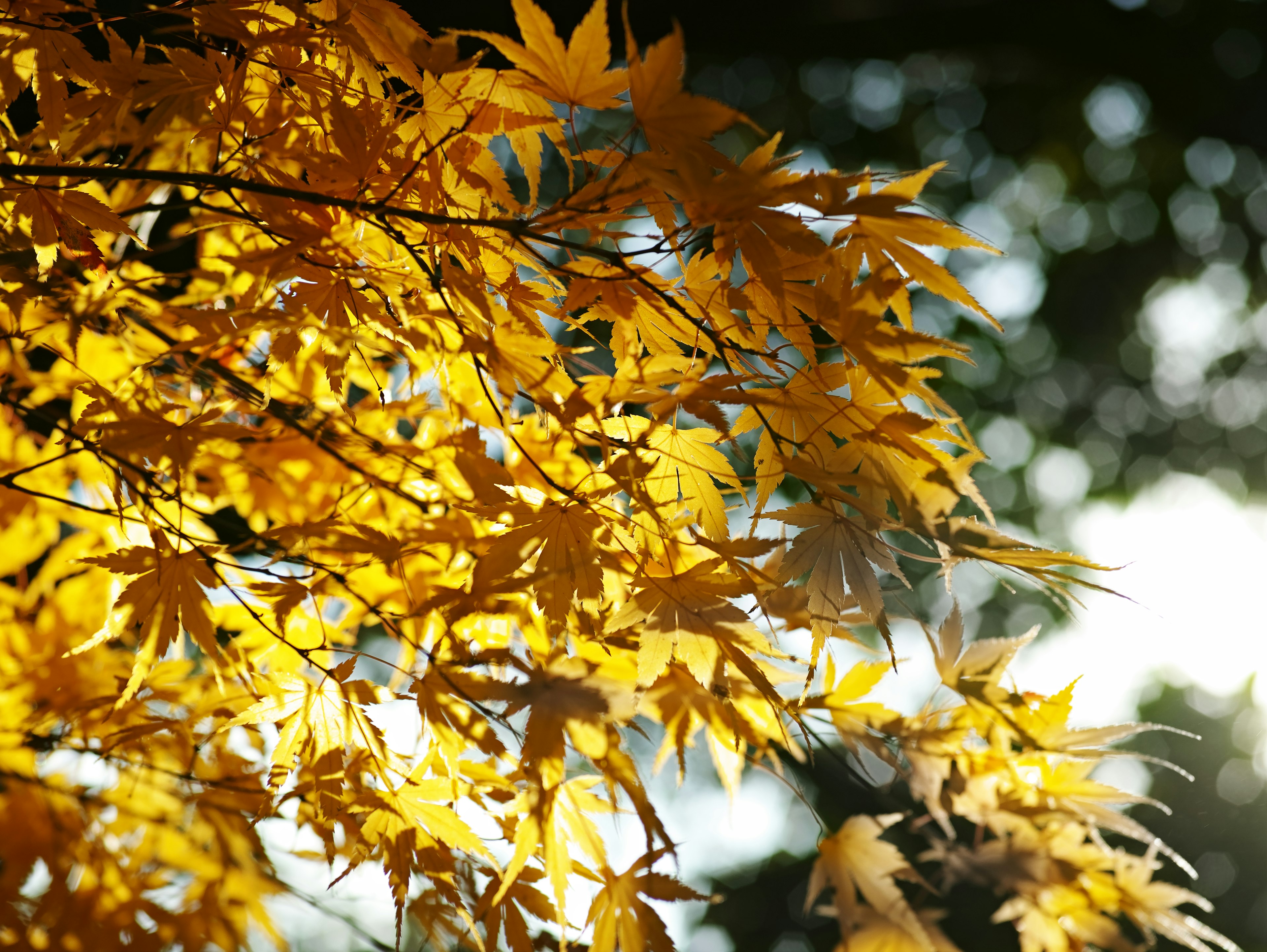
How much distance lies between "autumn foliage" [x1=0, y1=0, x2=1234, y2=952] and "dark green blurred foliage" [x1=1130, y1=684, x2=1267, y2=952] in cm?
646

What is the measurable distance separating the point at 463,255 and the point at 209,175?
0.82 ft

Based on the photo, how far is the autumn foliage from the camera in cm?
62

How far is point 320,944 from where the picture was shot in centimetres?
557

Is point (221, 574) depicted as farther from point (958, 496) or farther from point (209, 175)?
point (958, 496)

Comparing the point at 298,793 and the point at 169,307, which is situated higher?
the point at 169,307

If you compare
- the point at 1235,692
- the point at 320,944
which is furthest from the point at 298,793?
the point at 1235,692

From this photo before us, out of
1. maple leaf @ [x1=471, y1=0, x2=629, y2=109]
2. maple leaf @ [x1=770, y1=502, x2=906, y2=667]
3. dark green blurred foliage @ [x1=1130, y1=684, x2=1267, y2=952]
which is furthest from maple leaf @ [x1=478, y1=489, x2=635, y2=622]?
dark green blurred foliage @ [x1=1130, y1=684, x2=1267, y2=952]

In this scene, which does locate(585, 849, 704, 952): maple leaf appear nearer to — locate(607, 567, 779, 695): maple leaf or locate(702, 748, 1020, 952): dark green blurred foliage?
locate(607, 567, 779, 695): maple leaf

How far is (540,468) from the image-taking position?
855mm

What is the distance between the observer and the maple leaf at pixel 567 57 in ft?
1.93

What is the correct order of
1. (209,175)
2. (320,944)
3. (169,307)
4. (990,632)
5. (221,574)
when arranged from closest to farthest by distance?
1. (209,175)
2. (221,574)
3. (169,307)
4. (320,944)
5. (990,632)

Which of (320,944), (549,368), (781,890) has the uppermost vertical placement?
(549,368)

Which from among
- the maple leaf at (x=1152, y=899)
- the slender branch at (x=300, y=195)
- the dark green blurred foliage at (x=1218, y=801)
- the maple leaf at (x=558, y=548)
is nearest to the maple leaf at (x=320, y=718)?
the maple leaf at (x=558, y=548)

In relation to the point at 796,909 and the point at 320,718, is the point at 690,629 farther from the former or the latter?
the point at 796,909
